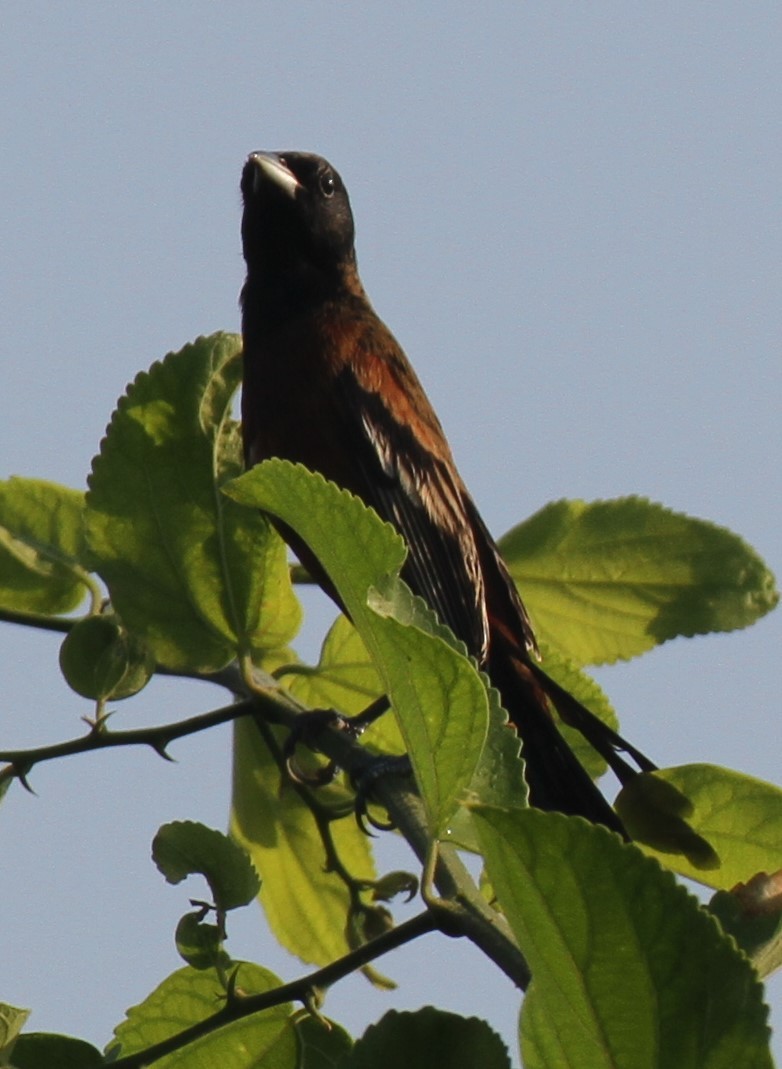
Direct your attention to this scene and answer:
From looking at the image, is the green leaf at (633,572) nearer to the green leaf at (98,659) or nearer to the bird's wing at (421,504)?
the green leaf at (98,659)

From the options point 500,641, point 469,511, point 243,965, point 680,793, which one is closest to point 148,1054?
point 243,965

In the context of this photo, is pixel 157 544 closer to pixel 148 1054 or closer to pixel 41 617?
pixel 41 617

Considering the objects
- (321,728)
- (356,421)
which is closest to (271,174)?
(356,421)

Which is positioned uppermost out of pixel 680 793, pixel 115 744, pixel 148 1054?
pixel 115 744

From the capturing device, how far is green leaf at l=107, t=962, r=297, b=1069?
192cm

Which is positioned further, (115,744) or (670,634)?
(670,634)

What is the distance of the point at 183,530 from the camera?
2.40 m

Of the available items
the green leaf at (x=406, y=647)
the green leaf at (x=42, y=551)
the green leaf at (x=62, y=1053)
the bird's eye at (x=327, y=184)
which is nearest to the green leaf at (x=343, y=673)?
the green leaf at (x=42, y=551)

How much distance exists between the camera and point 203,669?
244 centimetres

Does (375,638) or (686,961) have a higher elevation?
(375,638)

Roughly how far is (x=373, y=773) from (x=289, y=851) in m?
0.68

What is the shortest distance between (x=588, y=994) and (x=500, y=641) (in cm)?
275

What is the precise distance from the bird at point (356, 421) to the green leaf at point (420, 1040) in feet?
5.11

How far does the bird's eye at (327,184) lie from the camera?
5.14 meters
